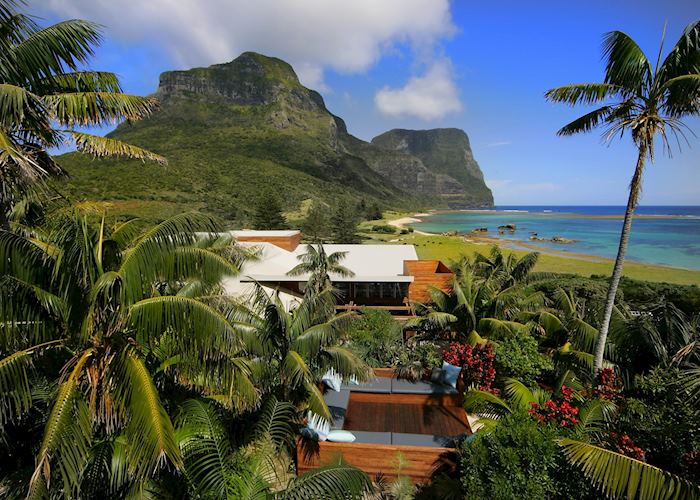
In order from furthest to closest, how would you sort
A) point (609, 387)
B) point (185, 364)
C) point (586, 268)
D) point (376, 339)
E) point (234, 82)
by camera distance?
1. point (234, 82)
2. point (586, 268)
3. point (376, 339)
4. point (609, 387)
5. point (185, 364)

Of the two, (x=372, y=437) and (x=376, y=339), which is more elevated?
(x=376, y=339)

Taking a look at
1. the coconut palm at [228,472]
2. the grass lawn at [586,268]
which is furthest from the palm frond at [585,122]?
the grass lawn at [586,268]

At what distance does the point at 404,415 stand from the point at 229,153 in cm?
7341

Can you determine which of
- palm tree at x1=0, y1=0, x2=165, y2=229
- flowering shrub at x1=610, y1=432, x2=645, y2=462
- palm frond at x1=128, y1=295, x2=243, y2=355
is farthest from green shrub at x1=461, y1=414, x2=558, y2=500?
palm tree at x1=0, y1=0, x2=165, y2=229

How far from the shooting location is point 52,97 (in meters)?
4.60

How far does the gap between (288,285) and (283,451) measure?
371 inches

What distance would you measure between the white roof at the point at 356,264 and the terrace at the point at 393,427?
5931 mm

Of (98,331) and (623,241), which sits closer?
(98,331)

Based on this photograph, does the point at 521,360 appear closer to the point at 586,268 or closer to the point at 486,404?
the point at 486,404

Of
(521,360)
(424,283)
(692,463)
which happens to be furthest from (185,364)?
(424,283)

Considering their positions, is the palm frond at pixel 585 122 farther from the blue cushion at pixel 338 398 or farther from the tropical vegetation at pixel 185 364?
the blue cushion at pixel 338 398

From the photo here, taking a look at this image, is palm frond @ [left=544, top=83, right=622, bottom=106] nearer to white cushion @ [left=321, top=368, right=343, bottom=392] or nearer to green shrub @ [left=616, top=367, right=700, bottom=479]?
green shrub @ [left=616, top=367, right=700, bottom=479]

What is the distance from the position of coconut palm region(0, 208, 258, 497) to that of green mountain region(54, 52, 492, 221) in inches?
90.6

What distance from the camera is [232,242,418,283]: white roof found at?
15117mm
